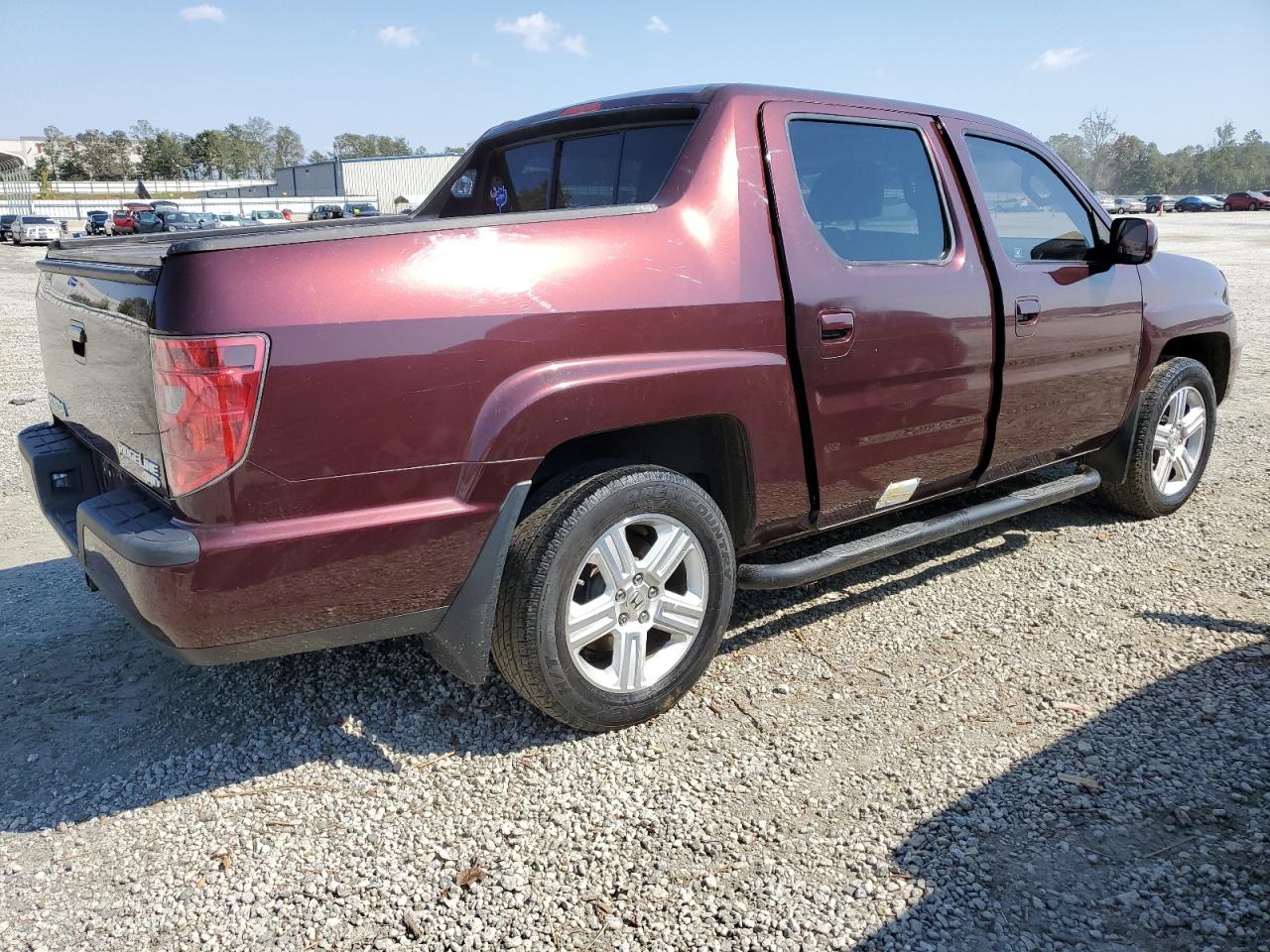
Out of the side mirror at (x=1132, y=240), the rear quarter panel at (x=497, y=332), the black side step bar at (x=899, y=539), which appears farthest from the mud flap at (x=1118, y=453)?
the rear quarter panel at (x=497, y=332)

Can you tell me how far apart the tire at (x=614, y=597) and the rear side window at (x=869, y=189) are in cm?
108

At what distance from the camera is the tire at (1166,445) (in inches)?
184

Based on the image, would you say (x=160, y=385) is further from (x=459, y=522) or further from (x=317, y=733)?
(x=317, y=733)

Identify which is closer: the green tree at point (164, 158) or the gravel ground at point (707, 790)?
the gravel ground at point (707, 790)

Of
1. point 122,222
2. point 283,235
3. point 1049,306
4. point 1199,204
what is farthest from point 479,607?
point 1199,204

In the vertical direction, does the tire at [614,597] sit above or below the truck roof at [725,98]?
below

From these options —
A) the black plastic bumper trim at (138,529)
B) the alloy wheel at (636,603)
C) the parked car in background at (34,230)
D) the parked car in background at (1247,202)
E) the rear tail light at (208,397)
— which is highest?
the parked car in background at (1247,202)

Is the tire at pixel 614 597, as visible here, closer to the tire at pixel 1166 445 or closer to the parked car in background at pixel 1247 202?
the tire at pixel 1166 445

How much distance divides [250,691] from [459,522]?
1.27m

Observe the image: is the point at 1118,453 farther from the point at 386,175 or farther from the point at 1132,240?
the point at 386,175

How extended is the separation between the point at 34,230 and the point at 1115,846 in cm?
4476

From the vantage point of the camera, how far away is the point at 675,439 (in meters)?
3.18

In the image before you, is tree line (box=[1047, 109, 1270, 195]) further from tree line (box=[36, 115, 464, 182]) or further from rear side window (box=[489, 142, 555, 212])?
rear side window (box=[489, 142, 555, 212])

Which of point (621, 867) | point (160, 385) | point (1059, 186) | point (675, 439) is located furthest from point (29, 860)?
point (1059, 186)
